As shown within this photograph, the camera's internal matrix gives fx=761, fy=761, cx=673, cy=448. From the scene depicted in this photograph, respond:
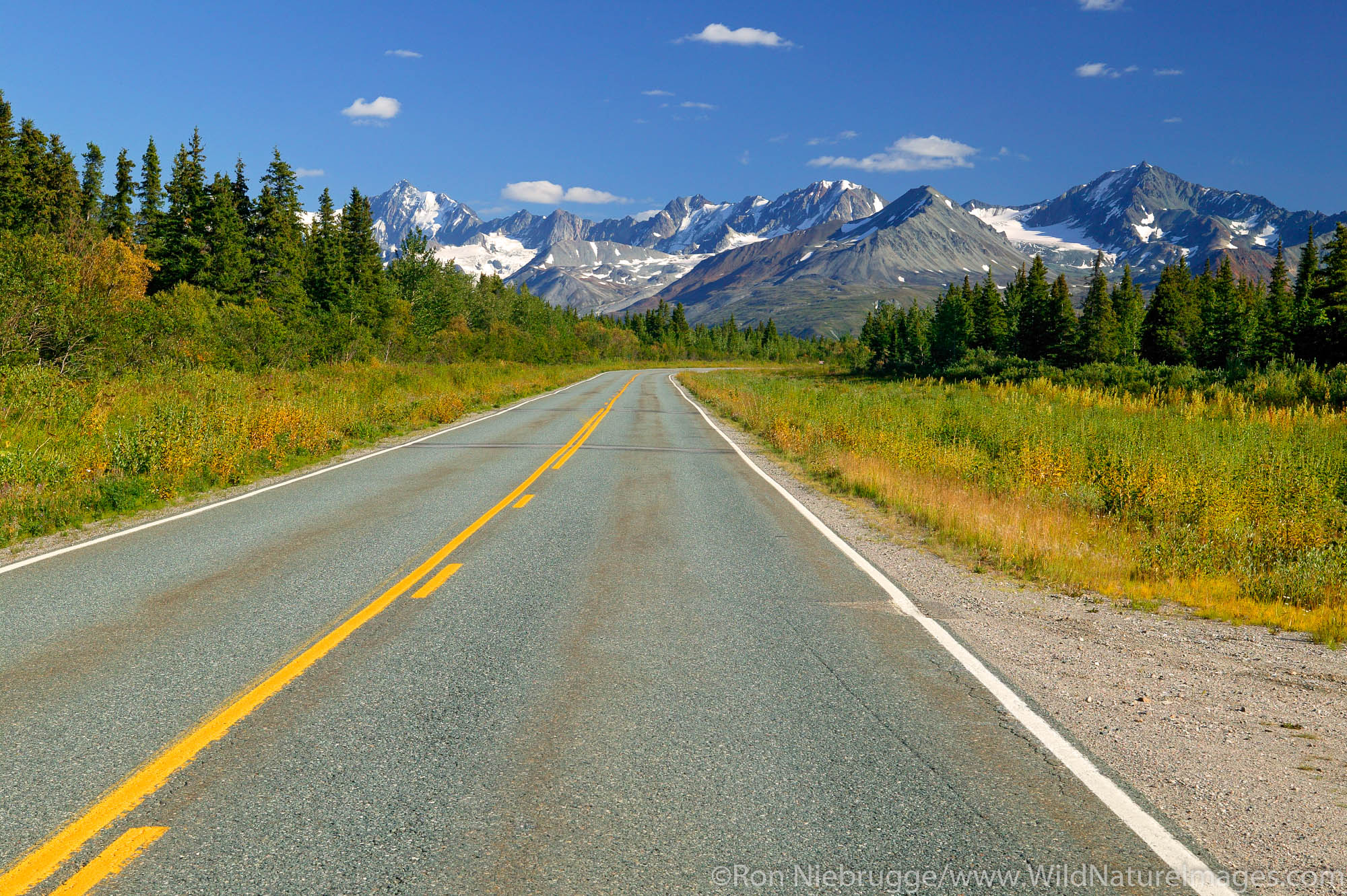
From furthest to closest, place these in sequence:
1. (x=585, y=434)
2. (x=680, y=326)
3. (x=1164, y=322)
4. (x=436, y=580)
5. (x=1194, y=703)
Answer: (x=680, y=326) → (x=1164, y=322) → (x=585, y=434) → (x=436, y=580) → (x=1194, y=703)

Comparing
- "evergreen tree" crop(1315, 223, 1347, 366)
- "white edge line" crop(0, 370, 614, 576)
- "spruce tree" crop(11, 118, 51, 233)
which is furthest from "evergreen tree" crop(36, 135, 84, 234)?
"evergreen tree" crop(1315, 223, 1347, 366)

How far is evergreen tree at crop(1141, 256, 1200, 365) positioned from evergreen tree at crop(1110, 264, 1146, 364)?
1.84 meters

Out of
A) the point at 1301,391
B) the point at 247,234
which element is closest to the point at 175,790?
the point at 1301,391

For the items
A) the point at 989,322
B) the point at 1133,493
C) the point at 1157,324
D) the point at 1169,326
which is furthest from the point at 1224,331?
the point at 1133,493

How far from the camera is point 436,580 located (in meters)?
7.07

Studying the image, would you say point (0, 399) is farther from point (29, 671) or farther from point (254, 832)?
point (254, 832)

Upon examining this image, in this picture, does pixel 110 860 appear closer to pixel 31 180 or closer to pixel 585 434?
pixel 585 434

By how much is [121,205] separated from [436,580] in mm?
71035

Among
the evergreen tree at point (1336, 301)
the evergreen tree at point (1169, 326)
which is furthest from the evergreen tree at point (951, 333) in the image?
the evergreen tree at point (1336, 301)

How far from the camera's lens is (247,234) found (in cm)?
5728

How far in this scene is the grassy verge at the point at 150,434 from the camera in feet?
34.6

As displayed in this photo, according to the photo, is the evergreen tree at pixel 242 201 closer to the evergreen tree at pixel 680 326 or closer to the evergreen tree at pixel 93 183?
the evergreen tree at pixel 93 183

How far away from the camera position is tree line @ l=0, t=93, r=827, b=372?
1905 cm

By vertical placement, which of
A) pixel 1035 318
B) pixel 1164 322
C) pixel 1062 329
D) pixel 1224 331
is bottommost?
pixel 1224 331
